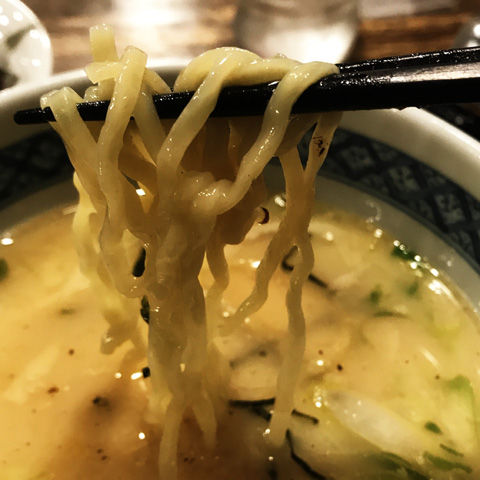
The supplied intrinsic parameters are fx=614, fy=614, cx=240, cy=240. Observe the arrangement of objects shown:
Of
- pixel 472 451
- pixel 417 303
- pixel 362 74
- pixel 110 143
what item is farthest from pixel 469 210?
pixel 110 143

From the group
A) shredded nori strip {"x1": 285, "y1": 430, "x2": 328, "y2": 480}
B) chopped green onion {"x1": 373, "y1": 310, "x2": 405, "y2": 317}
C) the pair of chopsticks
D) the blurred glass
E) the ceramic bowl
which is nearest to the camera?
the pair of chopsticks

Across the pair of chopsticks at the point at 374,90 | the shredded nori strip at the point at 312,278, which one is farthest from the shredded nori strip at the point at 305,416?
the pair of chopsticks at the point at 374,90

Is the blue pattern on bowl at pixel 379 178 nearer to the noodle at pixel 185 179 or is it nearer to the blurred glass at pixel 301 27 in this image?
the noodle at pixel 185 179

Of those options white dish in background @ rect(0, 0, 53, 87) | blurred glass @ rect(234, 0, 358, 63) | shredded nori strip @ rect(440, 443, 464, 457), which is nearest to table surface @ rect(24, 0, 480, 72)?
blurred glass @ rect(234, 0, 358, 63)

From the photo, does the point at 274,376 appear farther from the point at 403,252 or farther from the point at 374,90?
the point at 374,90

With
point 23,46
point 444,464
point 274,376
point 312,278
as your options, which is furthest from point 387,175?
point 23,46

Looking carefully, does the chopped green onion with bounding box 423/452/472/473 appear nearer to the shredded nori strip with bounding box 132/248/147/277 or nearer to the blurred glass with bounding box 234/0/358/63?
the shredded nori strip with bounding box 132/248/147/277
